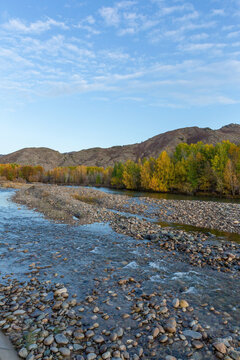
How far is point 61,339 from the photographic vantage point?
523 centimetres

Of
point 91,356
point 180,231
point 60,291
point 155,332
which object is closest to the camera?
point 91,356

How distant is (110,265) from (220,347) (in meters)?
5.84

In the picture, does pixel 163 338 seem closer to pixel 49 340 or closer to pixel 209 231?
pixel 49 340

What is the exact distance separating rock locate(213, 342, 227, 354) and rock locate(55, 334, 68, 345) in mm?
3511

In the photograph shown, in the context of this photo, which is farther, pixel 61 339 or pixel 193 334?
pixel 193 334

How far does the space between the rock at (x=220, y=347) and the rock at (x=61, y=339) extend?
11.5ft

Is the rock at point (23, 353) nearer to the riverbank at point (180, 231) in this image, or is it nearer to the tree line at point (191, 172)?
the riverbank at point (180, 231)

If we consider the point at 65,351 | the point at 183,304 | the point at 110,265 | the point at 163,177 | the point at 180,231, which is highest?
the point at 163,177

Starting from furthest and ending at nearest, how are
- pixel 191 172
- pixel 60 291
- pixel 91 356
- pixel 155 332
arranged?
pixel 191 172 → pixel 60 291 → pixel 155 332 → pixel 91 356

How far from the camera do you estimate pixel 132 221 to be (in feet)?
63.7

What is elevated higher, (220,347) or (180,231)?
(220,347)

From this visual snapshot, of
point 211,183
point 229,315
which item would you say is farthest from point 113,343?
point 211,183

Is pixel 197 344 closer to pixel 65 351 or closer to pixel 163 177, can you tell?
pixel 65 351

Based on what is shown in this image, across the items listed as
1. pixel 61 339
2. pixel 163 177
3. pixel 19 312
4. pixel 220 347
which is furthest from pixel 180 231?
pixel 163 177
